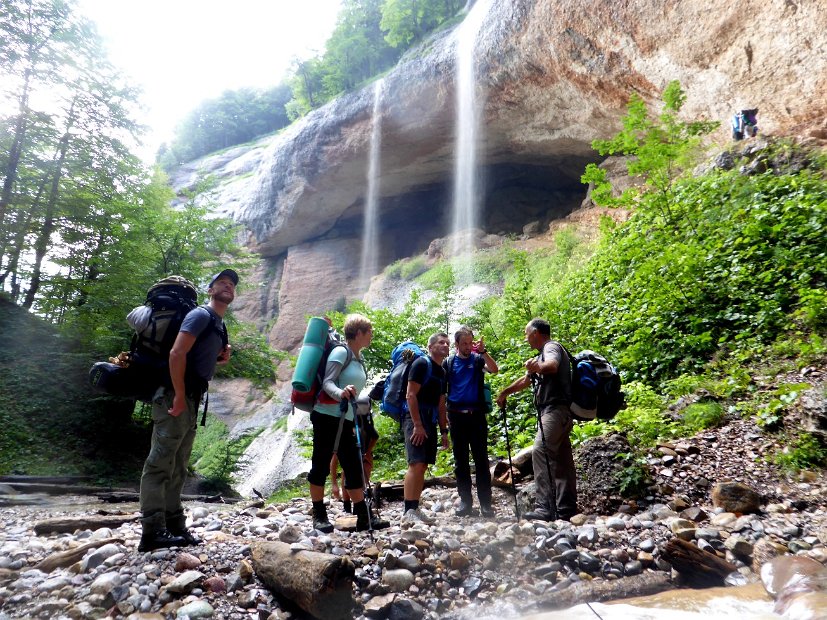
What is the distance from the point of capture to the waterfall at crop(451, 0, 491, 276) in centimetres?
1711

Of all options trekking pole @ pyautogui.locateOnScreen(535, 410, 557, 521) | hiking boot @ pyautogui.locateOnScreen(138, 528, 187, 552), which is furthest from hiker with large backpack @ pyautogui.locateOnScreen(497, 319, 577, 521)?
hiking boot @ pyautogui.locateOnScreen(138, 528, 187, 552)

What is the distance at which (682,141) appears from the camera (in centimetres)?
899

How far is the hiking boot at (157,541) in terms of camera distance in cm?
308

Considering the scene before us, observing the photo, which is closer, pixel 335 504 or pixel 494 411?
pixel 335 504

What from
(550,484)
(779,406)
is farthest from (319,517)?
(779,406)

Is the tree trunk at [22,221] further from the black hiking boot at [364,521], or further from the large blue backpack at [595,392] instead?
the large blue backpack at [595,392]

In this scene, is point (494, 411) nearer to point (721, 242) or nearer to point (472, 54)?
point (721, 242)

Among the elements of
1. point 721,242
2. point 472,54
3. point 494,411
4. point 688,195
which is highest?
point 472,54

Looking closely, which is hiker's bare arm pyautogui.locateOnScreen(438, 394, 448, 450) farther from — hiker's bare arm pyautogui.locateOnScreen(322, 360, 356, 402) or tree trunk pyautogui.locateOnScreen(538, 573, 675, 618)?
tree trunk pyautogui.locateOnScreen(538, 573, 675, 618)

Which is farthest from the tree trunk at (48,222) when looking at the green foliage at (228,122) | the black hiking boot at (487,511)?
the green foliage at (228,122)

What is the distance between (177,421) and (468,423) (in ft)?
7.68

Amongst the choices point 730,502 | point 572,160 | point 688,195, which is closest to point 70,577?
point 730,502

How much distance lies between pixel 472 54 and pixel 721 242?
1237 centimetres

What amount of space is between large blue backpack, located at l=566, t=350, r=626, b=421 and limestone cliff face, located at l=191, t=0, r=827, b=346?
30.1ft
